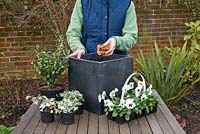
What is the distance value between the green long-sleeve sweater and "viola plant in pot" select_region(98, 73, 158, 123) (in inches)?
11.5

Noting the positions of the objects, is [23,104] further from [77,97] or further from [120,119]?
[120,119]

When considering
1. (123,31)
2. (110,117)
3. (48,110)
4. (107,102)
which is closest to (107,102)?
(107,102)

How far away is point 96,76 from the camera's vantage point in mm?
1858

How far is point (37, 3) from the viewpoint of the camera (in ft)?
16.0

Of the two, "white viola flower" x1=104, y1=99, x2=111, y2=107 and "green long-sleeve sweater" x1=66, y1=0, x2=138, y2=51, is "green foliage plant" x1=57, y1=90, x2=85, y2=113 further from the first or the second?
"green long-sleeve sweater" x1=66, y1=0, x2=138, y2=51

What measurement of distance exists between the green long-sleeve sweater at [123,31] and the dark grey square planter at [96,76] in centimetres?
15

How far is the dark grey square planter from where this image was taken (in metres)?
1.86

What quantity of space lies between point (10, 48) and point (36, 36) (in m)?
0.42

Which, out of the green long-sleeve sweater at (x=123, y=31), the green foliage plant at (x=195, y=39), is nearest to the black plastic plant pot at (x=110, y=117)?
the green long-sleeve sweater at (x=123, y=31)

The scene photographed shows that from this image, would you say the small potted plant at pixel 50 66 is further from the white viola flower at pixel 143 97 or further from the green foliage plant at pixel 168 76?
the green foliage plant at pixel 168 76

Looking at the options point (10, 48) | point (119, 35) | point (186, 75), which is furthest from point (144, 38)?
point (119, 35)

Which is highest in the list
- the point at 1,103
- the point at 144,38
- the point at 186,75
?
the point at 144,38

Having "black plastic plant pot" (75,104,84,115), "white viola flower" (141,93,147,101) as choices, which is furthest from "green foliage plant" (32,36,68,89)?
"white viola flower" (141,93,147,101)

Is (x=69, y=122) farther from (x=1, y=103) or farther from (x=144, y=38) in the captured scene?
(x=144, y=38)
